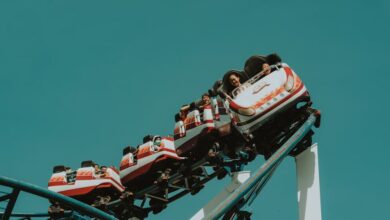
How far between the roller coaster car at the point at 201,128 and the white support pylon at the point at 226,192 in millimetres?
801

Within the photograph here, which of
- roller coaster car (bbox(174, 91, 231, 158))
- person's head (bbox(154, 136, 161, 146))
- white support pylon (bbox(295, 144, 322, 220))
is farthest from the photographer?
person's head (bbox(154, 136, 161, 146))

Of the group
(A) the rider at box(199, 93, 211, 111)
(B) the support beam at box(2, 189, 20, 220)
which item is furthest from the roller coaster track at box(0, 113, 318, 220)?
(A) the rider at box(199, 93, 211, 111)

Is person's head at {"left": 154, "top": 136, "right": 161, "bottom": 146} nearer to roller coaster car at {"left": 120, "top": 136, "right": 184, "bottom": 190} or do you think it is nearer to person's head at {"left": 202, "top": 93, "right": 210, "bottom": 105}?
roller coaster car at {"left": 120, "top": 136, "right": 184, "bottom": 190}

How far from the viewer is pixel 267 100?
15.4 m

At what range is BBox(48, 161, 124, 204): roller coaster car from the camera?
16.6 metres

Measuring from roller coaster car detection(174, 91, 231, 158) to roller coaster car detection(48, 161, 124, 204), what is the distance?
1.60 m

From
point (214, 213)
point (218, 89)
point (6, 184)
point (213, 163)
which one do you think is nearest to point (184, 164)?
point (213, 163)

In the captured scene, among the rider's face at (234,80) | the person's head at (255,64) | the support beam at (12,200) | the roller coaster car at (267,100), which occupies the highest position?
the person's head at (255,64)

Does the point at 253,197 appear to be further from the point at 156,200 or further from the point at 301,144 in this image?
the point at 156,200

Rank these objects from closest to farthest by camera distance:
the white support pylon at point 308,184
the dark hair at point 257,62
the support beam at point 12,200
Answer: the support beam at point 12,200 → the white support pylon at point 308,184 → the dark hair at point 257,62

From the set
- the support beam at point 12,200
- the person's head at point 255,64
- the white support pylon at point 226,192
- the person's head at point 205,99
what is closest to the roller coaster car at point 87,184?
the white support pylon at point 226,192

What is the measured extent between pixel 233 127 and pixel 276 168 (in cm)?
109

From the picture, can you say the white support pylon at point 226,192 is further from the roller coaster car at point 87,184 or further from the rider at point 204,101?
the roller coaster car at point 87,184

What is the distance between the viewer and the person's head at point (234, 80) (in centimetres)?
1652
